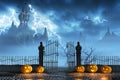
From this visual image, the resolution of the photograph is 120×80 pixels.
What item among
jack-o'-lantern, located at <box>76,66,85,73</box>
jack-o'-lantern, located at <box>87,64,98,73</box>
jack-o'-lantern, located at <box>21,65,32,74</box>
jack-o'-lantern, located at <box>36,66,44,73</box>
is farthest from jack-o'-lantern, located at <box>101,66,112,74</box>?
jack-o'-lantern, located at <box>21,65,32,74</box>

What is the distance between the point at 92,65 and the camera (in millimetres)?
43719

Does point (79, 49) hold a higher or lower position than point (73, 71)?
higher

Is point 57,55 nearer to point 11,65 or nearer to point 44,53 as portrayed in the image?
point 44,53

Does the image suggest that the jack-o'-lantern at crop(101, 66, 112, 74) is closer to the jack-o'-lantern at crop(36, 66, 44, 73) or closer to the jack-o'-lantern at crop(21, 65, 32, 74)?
the jack-o'-lantern at crop(36, 66, 44, 73)

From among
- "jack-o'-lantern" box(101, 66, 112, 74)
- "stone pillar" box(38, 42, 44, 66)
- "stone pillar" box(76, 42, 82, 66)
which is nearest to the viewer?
"jack-o'-lantern" box(101, 66, 112, 74)

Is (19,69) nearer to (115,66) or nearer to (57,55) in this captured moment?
(57,55)

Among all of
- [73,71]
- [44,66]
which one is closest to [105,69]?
[73,71]

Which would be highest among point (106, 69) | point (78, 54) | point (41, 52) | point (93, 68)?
point (41, 52)

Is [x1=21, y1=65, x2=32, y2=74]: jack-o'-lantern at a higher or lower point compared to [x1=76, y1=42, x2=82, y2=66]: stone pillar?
lower

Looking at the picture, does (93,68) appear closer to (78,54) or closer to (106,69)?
(106,69)

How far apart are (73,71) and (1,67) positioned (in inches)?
357

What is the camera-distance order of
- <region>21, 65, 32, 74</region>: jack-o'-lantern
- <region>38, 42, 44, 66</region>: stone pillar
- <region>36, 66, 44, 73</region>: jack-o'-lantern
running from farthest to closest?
<region>38, 42, 44, 66</region>: stone pillar
<region>36, 66, 44, 73</region>: jack-o'-lantern
<region>21, 65, 32, 74</region>: jack-o'-lantern

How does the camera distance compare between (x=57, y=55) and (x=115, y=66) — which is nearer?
(x=57, y=55)

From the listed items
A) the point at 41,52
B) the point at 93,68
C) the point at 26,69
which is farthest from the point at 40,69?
the point at 93,68
